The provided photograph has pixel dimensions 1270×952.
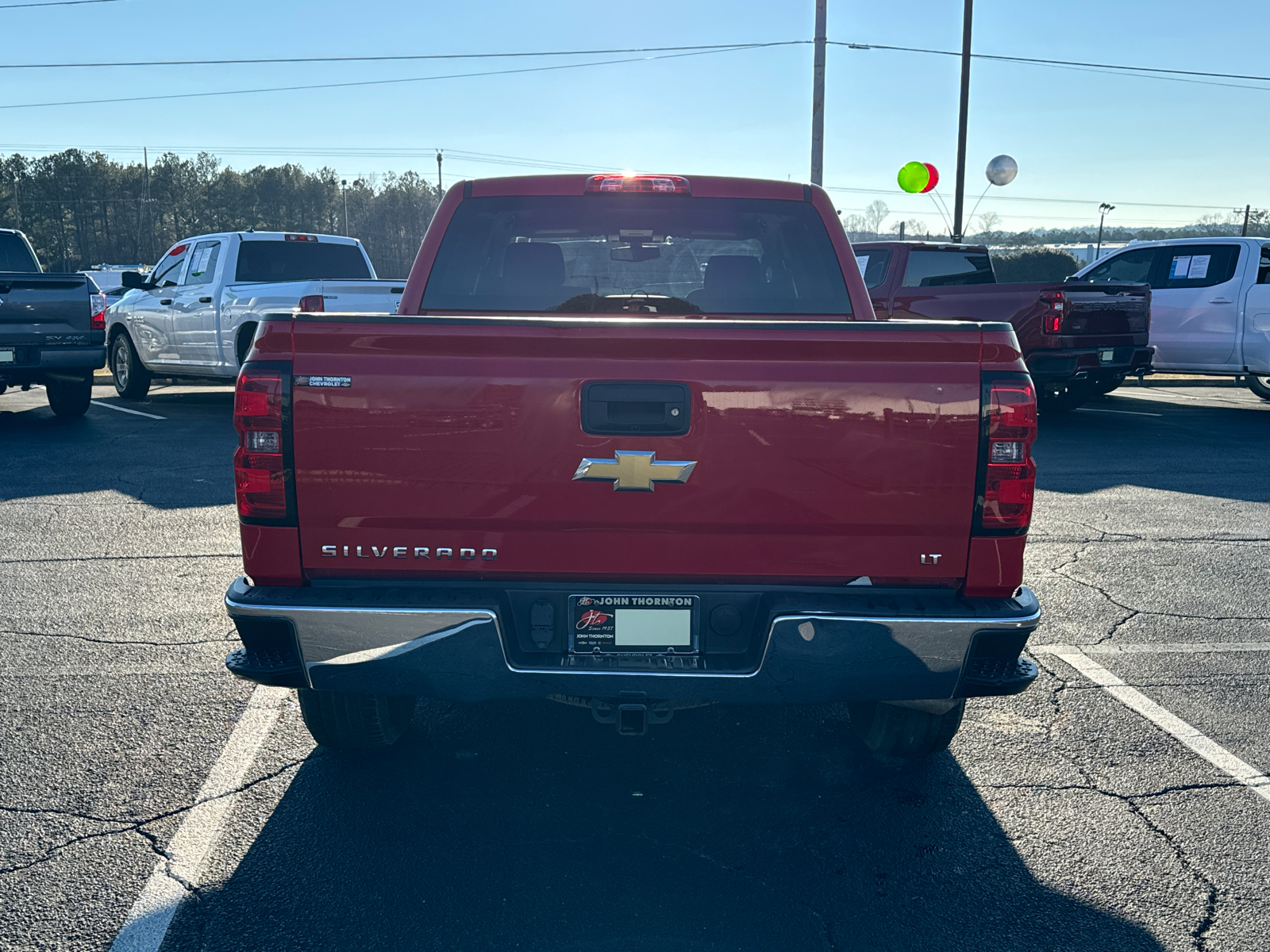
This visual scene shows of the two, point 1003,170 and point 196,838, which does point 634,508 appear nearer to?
point 196,838

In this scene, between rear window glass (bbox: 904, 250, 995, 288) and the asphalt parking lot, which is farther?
rear window glass (bbox: 904, 250, 995, 288)

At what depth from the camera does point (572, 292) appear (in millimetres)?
4109

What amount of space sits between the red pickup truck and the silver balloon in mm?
21417

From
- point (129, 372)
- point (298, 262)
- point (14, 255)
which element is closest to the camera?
point (14, 255)

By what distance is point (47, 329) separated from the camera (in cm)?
1178

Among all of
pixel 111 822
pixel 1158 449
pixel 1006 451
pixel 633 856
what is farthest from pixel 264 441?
pixel 1158 449

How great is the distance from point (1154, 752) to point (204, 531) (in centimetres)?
592

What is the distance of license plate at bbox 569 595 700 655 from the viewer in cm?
295

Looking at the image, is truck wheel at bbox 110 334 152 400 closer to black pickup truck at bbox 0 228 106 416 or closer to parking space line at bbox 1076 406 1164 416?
black pickup truck at bbox 0 228 106 416

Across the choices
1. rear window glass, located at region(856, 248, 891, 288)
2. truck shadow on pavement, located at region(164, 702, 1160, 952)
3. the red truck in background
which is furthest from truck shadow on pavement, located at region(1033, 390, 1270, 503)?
truck shadow on pavement, located at region(164, 702, 1160, 952)

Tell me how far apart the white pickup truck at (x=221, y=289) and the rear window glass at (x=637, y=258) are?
855 centimetres

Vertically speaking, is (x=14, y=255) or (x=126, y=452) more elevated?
(x=14, y=255)

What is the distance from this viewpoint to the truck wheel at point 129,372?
1513cm

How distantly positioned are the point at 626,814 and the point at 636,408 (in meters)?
1.33
